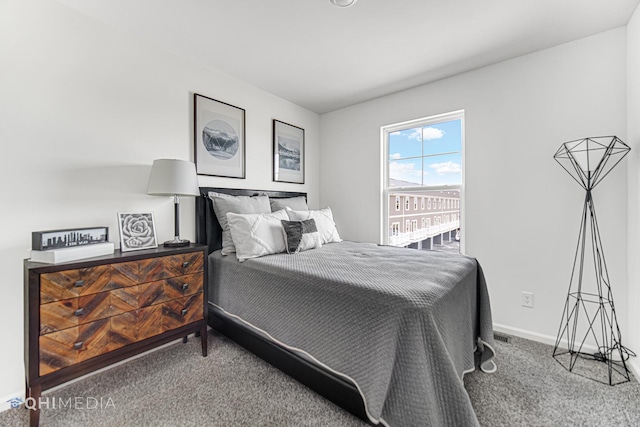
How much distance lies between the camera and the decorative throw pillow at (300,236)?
2303mm

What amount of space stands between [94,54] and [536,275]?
381cm

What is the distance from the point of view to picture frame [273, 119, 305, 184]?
10.5ft

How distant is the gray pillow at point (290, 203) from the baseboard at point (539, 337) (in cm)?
227

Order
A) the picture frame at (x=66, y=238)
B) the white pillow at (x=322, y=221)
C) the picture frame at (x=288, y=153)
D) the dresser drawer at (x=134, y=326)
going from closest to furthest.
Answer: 1. the picture frame at (x=66, y=238)
2. the dresser drawer at (x=134, y=326)
3. the white pillow at (x=322, y=221)
4. the picture frame at (x=288, y=153)

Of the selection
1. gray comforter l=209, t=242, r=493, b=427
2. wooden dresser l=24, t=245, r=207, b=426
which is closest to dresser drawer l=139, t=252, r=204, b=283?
wooden dresser l=24, t=245, r=207, b=426

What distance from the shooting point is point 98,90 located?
189cm

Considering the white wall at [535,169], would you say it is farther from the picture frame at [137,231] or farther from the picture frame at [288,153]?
the picture frame at [137,231]

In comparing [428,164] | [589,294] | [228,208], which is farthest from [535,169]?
[228,208]

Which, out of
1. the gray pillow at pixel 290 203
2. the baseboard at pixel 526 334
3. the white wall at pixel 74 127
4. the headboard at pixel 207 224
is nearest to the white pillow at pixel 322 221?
the gray pillow at pixel 290 203

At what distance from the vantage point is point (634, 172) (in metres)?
1.86

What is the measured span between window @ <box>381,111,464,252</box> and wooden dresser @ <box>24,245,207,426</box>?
226 cm

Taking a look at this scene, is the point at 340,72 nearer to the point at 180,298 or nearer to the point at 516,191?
the point at 516,191

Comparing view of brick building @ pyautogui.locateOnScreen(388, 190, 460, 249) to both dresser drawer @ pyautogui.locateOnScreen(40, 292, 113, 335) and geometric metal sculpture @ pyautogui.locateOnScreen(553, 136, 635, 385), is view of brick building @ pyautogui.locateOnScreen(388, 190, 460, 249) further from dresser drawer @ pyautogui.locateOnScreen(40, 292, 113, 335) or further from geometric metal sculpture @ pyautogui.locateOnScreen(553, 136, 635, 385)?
dresser drawer @ pyautogui.locateOnScreen(40, 292, 113, 335)

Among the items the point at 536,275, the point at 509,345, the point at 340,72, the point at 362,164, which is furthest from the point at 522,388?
the point at 340,72
